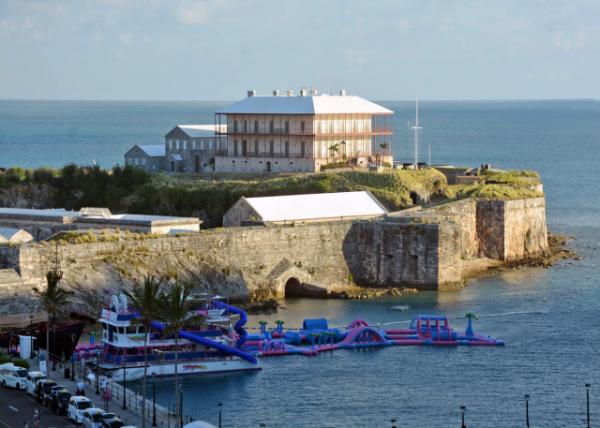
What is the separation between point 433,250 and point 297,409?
85.1 feet

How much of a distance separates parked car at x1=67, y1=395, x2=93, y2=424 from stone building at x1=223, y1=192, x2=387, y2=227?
32.4 metres

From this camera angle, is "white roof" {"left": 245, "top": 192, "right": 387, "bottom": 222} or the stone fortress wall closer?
the stone fortress wall

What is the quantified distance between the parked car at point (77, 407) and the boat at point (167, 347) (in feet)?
30.8

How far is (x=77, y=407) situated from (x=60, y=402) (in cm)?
110

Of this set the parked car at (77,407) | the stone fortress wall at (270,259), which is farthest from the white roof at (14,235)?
the parked car at (77,407)

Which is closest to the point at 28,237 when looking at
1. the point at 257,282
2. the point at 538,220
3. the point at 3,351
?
the point at 257,282

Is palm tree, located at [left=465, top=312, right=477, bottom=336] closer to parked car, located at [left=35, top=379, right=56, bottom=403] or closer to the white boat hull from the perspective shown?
the white boat hull

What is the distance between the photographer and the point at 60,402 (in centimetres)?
4359

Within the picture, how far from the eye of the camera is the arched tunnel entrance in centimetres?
7219

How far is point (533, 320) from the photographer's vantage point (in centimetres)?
6538

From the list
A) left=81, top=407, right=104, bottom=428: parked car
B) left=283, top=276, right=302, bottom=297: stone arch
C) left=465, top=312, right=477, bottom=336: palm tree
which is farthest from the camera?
left=283, top=276, right=302, bottom=297: stone arch

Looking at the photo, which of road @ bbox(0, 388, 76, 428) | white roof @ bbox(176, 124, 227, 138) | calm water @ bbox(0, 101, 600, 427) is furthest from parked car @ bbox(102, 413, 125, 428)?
white roof @ bbox(176, 124, 227, 138)

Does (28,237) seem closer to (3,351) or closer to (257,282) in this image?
(257,282)

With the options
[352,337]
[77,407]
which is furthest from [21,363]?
[352,337]
